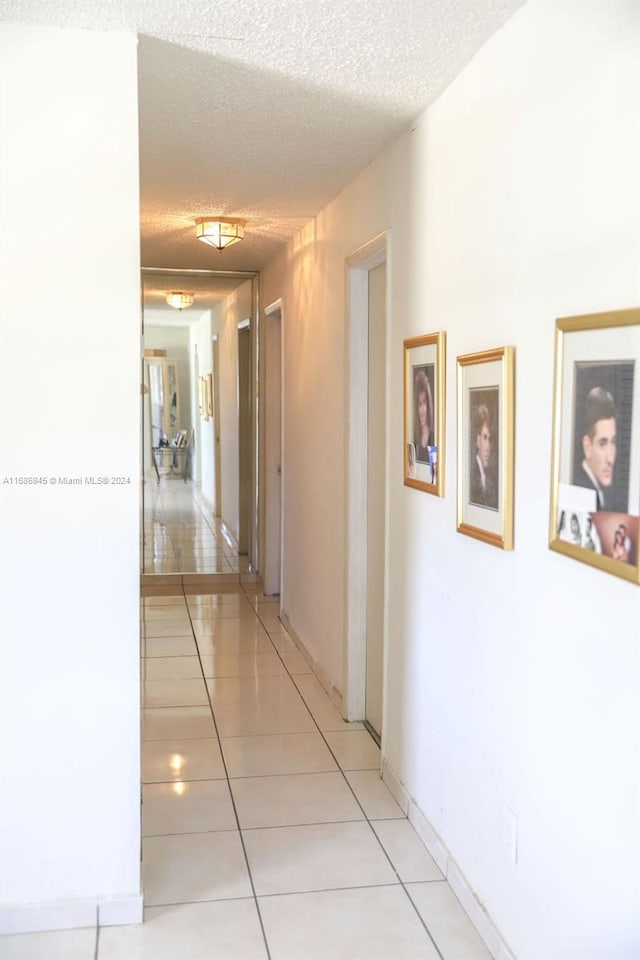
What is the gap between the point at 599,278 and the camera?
6.02ft

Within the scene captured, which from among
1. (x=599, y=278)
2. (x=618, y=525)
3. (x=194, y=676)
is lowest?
(x=194, y=676)

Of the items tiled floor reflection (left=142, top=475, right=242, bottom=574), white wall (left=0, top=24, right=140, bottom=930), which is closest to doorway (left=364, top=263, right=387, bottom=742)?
white wall (left=0, top=24, right=140, bottom=930)

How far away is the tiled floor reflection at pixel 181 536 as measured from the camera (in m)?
7.06

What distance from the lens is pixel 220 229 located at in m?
4.80

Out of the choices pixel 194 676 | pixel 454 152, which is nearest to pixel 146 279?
pixel 194 676

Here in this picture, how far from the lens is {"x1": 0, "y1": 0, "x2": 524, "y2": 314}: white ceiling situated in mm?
2227

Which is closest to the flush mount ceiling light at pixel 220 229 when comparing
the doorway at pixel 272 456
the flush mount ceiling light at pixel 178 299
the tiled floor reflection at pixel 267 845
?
the doorway at pixel 272 456

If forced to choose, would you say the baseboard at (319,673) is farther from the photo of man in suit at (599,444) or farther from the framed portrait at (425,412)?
the photo of man in suit at (599,444)

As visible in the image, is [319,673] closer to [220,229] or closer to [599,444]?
[220,229]

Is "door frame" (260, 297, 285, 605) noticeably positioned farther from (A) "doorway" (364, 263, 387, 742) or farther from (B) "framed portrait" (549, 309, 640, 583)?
(B) "framed portrait" (549, 309, 640, 583)

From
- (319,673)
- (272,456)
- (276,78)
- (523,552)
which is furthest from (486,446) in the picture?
(272,456)

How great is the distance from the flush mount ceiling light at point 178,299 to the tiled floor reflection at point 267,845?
3.35 meters

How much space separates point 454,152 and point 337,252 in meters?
1.59

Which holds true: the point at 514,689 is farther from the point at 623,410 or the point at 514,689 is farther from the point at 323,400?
the point at 323,400
